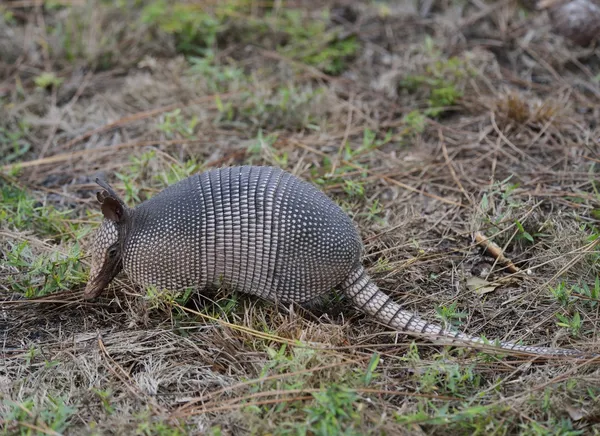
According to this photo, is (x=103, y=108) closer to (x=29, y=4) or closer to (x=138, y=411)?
(x=29, y=4)

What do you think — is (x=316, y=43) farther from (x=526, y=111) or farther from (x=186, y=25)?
(x=526, y=111)

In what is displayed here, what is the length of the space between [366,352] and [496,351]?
86 centimetres

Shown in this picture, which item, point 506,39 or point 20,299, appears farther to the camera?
point 506,39

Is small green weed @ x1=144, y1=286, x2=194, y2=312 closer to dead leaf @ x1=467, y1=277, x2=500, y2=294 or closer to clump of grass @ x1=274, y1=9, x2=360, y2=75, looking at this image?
dead leaf @ x1=467, y1=277, x2=500, y2=294

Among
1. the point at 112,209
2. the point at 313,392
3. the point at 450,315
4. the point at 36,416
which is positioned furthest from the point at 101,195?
the point at 450,315

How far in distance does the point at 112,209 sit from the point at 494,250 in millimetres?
2986

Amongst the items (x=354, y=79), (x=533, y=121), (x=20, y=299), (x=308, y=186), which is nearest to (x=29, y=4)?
(x=354, y=79)

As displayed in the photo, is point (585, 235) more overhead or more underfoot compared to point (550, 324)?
more overhead

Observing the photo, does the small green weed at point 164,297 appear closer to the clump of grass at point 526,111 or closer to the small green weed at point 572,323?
the small green weed at point 572,323

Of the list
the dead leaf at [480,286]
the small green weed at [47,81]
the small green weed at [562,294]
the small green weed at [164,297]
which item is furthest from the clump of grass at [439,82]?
the small green weed at [47,81]

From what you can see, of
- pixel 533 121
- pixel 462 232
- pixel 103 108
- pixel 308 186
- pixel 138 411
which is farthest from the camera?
pixel 103 108

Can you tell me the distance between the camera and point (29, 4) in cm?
895

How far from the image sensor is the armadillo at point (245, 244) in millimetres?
4516

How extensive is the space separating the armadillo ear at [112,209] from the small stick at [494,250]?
2.84 m
